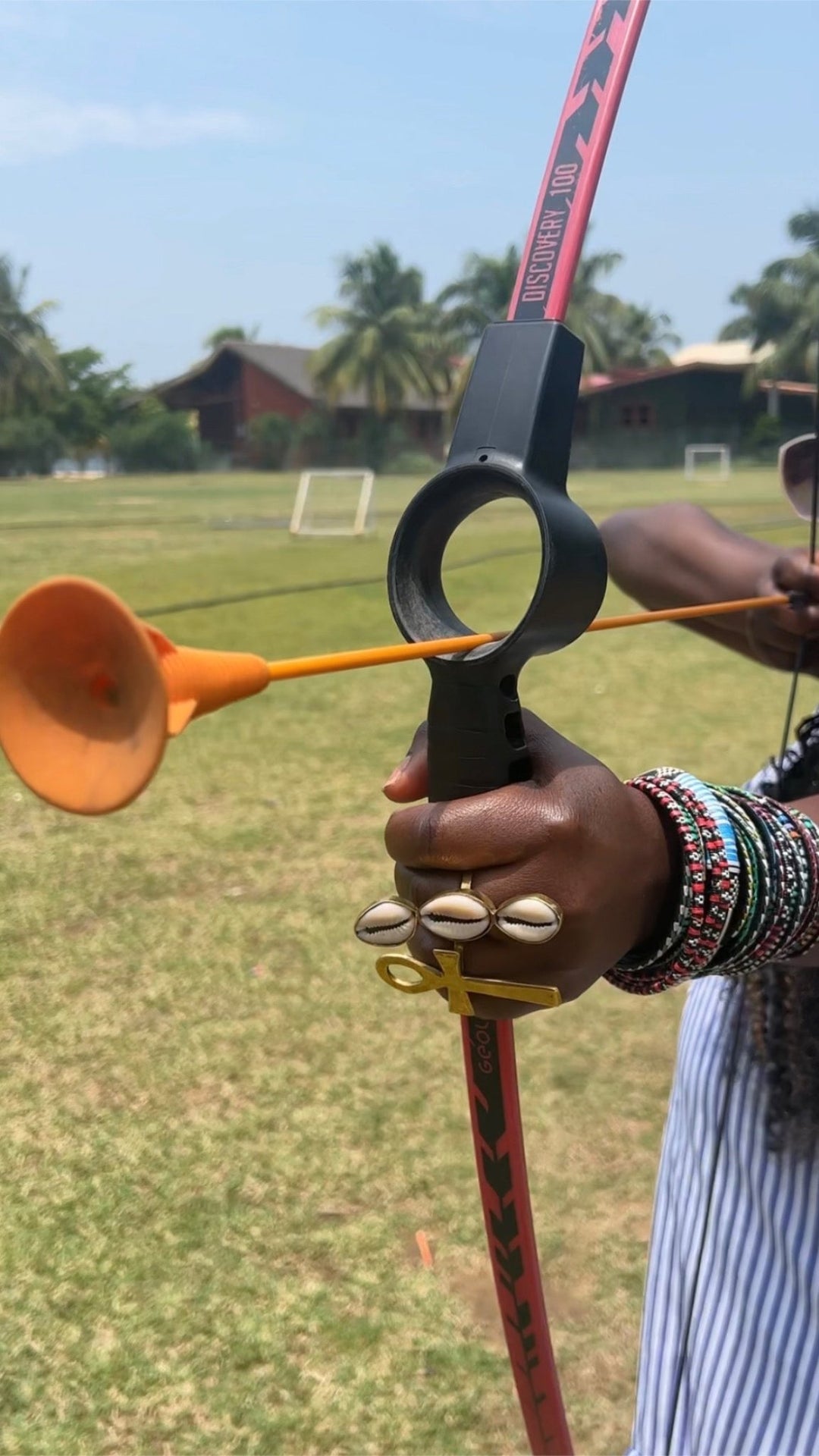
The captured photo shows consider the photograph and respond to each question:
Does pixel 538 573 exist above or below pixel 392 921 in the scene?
above

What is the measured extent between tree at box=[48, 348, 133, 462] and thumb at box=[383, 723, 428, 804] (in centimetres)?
695

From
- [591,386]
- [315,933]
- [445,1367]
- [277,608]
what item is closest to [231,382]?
[591,386]

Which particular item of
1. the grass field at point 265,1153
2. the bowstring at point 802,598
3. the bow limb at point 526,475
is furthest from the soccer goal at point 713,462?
the bow limb at point 526,475

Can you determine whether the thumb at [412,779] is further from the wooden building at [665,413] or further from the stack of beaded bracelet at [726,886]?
the wooden building at [665,413]

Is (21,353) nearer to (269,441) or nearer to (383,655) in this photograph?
(383,655)

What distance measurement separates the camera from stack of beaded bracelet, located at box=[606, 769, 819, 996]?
0.51 meters

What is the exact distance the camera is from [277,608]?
6246 mm

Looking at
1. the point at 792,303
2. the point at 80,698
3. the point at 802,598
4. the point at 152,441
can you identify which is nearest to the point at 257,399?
the point at 152,441

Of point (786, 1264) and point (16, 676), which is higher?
point (16, 676)

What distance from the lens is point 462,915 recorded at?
45 centimetres

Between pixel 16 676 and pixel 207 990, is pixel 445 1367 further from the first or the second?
pixel 16 676

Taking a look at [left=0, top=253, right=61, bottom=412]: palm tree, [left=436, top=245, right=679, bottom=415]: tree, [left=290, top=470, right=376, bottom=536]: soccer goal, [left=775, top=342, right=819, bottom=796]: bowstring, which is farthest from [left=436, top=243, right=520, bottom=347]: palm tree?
[left=775, top=342, right=819, bottom=796]: bowstring

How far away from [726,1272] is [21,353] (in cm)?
654

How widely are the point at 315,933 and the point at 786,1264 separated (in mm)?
1470
